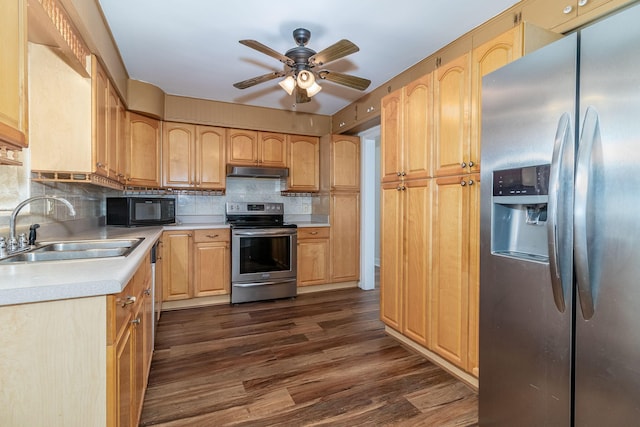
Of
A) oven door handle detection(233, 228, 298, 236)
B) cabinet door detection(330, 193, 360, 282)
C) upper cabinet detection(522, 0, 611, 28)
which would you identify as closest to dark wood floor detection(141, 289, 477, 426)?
oven door handle detection(233, 228, 298, 236)

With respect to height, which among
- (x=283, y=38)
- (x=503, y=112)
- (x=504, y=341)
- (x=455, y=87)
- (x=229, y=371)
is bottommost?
(x=229, y=371)

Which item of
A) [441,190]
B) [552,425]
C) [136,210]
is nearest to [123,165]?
[136,210]

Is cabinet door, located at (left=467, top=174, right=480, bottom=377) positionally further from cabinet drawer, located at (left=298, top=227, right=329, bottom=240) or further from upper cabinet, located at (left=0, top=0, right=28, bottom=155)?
cabinet drawer, located at (left=298, top=227, right=329, bottom=240)

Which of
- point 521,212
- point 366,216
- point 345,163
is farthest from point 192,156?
point 521,212

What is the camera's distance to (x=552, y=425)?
125 centimetres

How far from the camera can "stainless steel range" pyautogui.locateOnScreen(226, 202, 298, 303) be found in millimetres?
3654

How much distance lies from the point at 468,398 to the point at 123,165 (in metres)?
3.44

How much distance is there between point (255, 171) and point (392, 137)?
1.96m

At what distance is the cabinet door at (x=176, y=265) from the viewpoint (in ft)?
11.3

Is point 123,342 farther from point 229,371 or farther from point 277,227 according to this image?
point 277,227

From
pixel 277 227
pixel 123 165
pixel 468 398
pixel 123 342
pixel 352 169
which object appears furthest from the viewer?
A: pixel 352 169

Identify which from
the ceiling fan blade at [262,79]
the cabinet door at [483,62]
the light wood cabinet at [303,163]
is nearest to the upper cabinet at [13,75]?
the ceiling fan blade at [262,79]

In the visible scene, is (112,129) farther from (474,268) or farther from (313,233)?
(474,268)

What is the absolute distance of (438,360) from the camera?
7.43 feet
